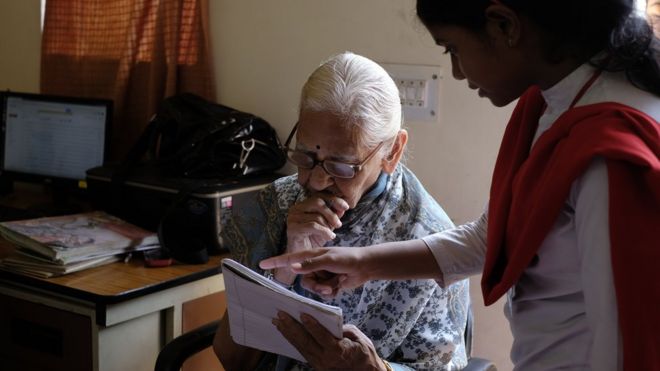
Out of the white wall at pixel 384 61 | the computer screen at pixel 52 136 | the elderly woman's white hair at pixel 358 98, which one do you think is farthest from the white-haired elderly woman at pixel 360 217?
the computer screen at pixel 52 136

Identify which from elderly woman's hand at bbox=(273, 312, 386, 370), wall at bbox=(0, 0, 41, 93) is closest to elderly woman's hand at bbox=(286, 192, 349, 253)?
elderly woman's hand at bbox=(273, 312, 386, 370)

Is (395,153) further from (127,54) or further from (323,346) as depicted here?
(127,54)

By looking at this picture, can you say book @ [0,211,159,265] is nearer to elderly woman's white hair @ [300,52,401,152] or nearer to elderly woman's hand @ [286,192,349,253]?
elderly woman's hand @ [286,192,349,253]

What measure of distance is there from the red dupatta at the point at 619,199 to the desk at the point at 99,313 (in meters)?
1.07

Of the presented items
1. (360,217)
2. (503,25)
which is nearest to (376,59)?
(360,217)

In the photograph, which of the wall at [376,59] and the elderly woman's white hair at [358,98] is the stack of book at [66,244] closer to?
the wall at [376,59]

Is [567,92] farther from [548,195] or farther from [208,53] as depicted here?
[208,53]

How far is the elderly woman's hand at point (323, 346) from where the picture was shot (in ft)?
4.00

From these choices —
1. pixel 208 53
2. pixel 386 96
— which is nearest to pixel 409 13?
pixel 386 96

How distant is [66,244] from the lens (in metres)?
1.79

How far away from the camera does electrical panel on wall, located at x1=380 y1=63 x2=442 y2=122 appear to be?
1.91 m

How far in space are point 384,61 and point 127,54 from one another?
41.0 inches

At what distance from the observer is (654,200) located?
0.75 meters

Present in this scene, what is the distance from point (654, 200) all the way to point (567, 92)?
19 centimetres
